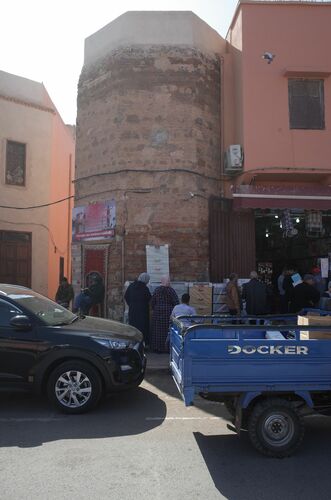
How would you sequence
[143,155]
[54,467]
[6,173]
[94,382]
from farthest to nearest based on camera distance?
[6,173] → [143,155] → [94,382] → [54,467]

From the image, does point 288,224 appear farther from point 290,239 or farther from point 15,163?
point 15,163

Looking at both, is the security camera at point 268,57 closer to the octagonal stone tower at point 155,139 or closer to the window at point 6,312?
the octagonal stone tower at point 155,139

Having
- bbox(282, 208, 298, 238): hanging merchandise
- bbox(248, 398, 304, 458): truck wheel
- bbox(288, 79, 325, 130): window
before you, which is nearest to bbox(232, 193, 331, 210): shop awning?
bbox(282, 208, 298, 238): hanging merchandise

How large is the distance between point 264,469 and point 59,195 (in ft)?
55.5

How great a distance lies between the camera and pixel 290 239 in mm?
14188

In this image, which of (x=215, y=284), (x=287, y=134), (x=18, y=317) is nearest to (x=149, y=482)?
(x=18, y=317)

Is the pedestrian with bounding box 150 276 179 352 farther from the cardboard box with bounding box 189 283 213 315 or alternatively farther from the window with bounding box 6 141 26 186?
the window with bounding box 6 141 26 186

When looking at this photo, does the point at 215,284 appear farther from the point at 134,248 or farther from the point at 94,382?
the point at 94,382

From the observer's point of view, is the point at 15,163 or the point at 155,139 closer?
the point at 155,139

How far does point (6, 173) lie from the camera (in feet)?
55.2

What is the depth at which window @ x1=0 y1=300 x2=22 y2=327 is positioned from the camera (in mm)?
6180

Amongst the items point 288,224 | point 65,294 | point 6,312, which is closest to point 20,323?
point 6,312

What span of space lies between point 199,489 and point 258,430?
99 cm

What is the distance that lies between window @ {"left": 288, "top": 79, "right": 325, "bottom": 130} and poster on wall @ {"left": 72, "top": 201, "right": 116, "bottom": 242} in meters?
5.22
